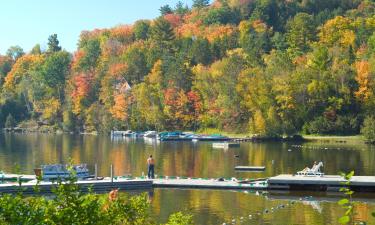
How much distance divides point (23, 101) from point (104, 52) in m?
20.2

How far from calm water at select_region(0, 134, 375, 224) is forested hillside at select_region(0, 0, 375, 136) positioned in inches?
562

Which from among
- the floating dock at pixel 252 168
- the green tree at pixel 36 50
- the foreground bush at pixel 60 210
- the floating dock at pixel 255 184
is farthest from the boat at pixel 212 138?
the green tree at pixel 36 50

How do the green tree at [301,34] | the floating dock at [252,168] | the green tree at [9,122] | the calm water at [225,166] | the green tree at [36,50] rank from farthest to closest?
the green tree at [36,50] < the green tree at [9,122] < the green tree at [301,34] < the floating dock at [252,168] < the calm water at [225,166]

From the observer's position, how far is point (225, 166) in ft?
183

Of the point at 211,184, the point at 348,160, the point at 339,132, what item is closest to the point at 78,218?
the point at 211,184

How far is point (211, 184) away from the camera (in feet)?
131

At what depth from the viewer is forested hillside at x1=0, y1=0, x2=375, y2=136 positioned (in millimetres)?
96625

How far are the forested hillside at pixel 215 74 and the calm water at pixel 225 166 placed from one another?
1428 cm

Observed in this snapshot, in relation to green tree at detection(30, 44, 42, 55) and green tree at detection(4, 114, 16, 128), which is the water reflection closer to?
green tree at detection(4, 114, 16, 128)

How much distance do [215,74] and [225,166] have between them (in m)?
53.5

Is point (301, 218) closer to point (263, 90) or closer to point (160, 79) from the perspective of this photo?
point (263, 90)

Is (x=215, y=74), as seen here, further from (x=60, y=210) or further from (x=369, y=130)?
(x=60, y=210)

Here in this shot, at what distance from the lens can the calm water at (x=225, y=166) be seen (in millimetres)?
32188

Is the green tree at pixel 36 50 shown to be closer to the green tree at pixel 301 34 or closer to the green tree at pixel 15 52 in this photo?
the green tree at pixel 15 52
